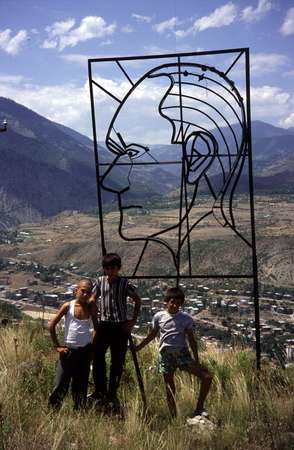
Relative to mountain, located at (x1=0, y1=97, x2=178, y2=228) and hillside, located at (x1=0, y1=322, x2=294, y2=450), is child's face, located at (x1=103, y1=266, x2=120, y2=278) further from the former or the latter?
mountain, located at (x1=0, y1=97, x2=178, y2=228)

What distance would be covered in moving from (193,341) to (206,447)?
2.88 ft

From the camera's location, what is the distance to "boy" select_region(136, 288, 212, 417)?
4.13m

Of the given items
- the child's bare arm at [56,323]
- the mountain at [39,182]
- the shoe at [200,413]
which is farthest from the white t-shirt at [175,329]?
the mountain at [39,182]

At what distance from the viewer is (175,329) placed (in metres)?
4.16

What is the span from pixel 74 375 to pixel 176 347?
2.87 ft

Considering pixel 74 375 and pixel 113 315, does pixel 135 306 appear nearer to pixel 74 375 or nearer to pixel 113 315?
pixel 113 315

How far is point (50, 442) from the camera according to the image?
325cm

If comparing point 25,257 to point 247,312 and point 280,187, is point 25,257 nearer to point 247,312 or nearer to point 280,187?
point 247,312

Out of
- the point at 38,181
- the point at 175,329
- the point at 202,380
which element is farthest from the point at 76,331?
the point at 38,181

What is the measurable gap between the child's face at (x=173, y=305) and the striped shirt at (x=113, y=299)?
31 cm

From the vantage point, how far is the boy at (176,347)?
4129 millimetres

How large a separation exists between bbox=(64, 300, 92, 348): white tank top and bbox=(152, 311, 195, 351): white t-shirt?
0.59 metres

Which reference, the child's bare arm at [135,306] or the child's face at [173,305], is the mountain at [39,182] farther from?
the child's face at [173,305]

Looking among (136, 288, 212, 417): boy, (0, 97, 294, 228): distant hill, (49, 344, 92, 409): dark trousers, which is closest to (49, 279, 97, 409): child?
(49, 344, 92, 409): dark trousers
